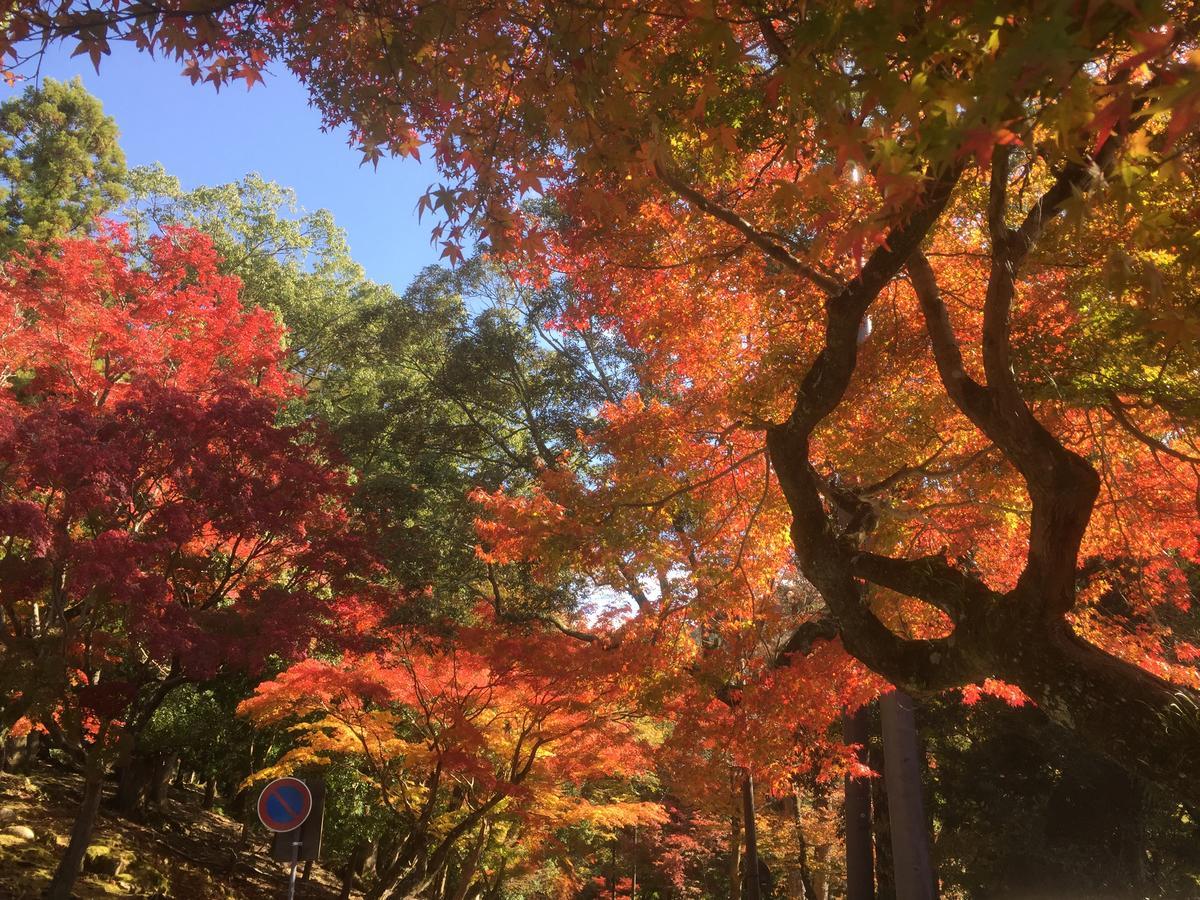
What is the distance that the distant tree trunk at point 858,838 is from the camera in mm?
10258

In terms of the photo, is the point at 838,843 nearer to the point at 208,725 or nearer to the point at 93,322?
the point at 208,725

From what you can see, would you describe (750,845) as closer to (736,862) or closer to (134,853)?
(736,862)

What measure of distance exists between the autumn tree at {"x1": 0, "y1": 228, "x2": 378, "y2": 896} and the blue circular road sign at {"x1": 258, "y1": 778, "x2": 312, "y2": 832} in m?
0.99

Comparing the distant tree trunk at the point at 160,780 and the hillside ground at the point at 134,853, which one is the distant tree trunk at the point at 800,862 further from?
the distant tree trunk at the point at 160,780

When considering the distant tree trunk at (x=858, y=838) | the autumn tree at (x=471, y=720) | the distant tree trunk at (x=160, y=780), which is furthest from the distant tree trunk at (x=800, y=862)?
the distant tree trunk at (x=160, y=780)

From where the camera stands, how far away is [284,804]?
6.29m

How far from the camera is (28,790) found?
30.6 feet

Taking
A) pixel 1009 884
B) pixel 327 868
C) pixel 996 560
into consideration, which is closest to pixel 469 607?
pixel 327 868

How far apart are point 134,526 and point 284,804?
123 inches

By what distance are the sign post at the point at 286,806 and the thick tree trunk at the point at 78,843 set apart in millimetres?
1438

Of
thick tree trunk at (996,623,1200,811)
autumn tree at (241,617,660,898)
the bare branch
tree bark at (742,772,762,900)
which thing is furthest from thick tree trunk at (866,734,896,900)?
the bare branch

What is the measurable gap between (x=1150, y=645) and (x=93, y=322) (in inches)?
513

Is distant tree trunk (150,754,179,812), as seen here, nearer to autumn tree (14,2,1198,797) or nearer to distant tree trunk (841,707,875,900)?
autumn tree (14,2,1198,797)

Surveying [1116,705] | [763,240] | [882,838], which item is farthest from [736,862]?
[763,240]
